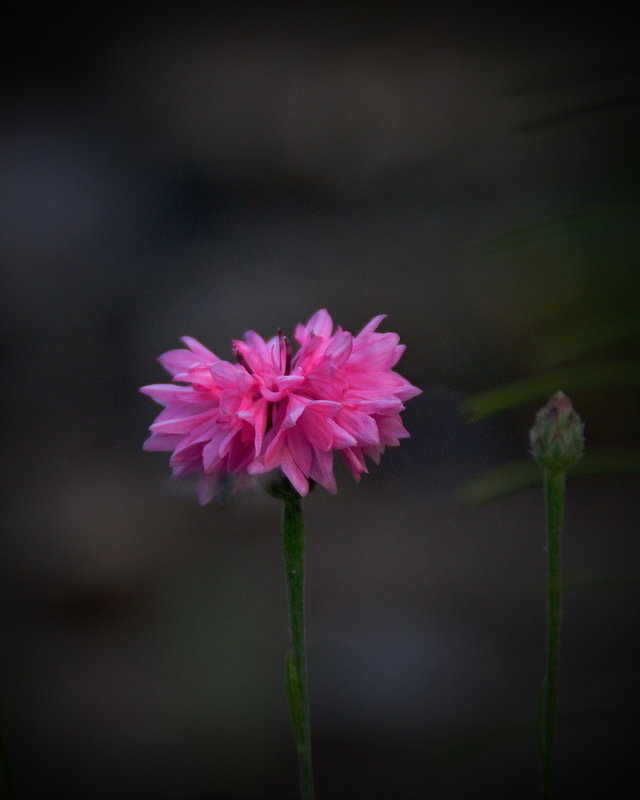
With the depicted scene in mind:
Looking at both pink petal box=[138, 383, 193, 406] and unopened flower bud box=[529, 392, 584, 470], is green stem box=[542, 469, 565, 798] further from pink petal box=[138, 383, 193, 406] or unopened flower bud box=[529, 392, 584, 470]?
A: pink petal box=[138, 383, 193, 406]

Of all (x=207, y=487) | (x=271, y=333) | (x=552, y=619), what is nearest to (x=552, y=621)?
(x=552, y=619)

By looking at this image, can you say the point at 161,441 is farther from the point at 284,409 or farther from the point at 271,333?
the point at 271,333

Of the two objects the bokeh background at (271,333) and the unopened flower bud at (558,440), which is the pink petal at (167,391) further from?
the bokeh background at (271,333)

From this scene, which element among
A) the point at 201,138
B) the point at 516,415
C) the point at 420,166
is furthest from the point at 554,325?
the point at 201,138

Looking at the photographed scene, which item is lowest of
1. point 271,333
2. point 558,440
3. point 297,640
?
point 297,640

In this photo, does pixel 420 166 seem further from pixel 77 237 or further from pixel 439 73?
pixel 77 237
